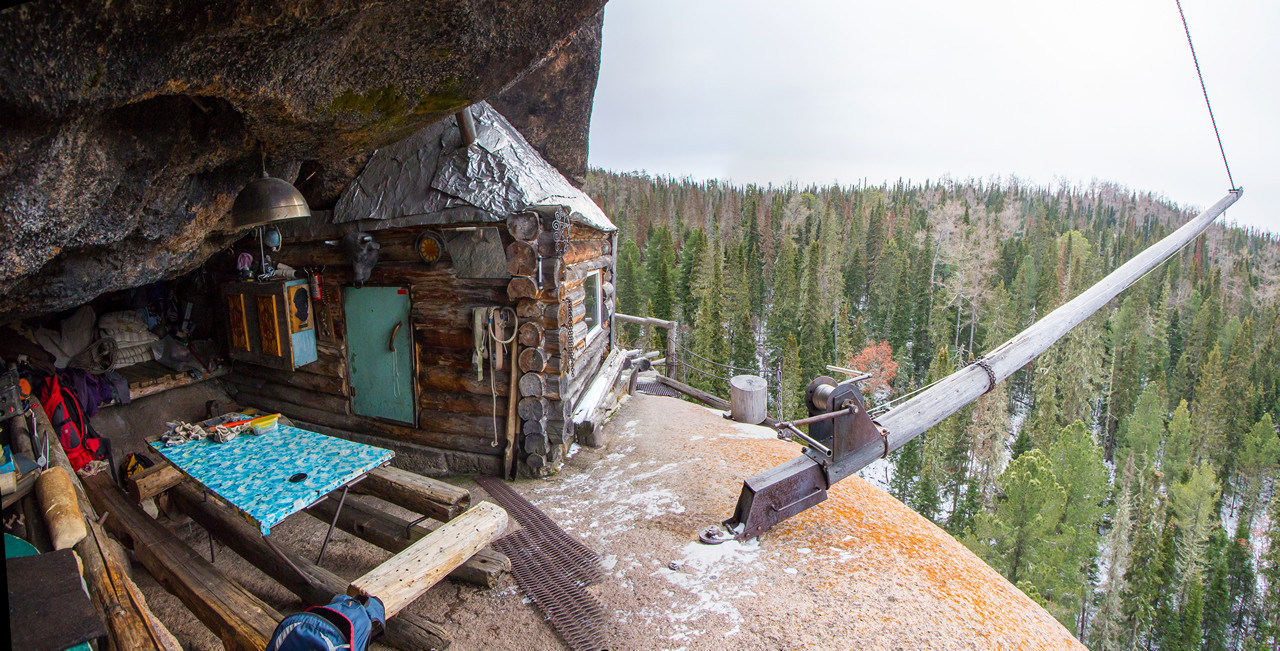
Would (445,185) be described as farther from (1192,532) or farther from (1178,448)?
(1178,448)

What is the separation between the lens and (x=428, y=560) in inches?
157

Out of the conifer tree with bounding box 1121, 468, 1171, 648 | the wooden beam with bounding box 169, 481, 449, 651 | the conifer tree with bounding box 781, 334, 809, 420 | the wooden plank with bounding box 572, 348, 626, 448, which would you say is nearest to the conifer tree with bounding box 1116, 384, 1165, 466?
the conifer tree with bounding box 1121, 468, 1171, 648

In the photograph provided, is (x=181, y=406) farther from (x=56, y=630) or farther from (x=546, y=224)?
(x=56, y=630)

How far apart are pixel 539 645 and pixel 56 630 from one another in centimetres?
262

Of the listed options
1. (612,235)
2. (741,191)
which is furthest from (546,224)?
(741,191)

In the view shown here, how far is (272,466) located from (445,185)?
137 inches

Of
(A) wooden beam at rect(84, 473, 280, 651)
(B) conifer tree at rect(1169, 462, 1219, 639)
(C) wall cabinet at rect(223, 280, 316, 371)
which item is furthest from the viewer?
(B) conifer tree at rect(1169, 462, 1219, 639)

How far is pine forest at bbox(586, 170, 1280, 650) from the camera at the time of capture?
27234mm

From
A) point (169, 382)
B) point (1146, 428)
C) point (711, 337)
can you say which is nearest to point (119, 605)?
point (169, 382)

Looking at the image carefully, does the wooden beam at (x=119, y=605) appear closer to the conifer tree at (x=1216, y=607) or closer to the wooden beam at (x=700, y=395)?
the wooden beam at (x=700, y=395)

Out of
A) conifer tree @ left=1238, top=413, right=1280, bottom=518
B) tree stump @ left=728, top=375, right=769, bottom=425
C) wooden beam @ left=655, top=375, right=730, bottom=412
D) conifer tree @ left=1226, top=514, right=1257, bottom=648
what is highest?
tree stump @ left=728, top=375, right=769, bottom=425

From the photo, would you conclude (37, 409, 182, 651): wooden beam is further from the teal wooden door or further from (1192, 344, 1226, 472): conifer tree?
(1192, 344, 1226, 472): conifer tree

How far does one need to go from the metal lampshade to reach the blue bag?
2693mm

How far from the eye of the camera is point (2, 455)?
457cm
